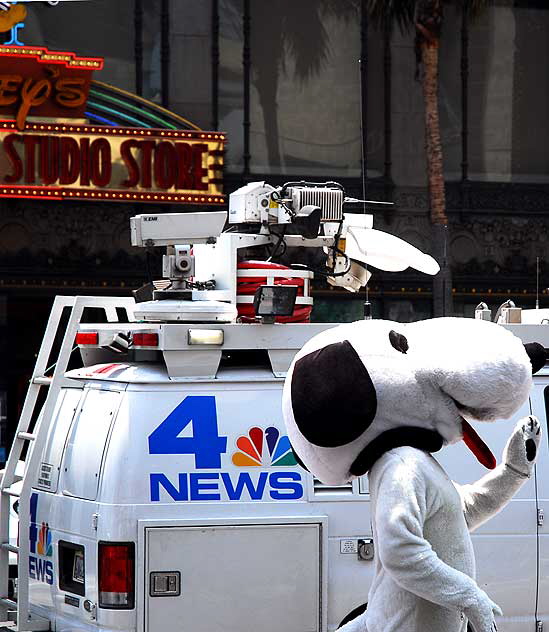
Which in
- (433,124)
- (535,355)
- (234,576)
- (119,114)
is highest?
(119,114)

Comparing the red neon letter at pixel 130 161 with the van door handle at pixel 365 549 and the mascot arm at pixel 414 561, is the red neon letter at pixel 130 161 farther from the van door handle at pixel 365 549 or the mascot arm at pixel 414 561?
the mascot arm at pixel 414 561

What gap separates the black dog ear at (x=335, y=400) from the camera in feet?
13.7

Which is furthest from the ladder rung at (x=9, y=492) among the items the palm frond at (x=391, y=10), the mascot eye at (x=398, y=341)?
the palm frond at (x=391, y=10)

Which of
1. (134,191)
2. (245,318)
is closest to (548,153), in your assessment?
(134,191)

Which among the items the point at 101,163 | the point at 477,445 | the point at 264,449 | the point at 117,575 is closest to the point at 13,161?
the point at 101,163

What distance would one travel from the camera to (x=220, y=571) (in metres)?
5.72

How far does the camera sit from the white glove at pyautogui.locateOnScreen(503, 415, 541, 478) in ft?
14.7

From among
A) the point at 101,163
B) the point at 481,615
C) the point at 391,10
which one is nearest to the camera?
the point at 481,615

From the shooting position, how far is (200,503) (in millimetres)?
5777

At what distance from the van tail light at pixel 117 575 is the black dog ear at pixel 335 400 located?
1696 mm

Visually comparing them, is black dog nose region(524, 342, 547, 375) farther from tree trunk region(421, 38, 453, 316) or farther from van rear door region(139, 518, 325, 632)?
tree trunk region(421, 38, 453, 316)

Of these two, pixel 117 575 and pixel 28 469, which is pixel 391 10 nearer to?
pixel 28 469

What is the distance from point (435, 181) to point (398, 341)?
1371 centimetres

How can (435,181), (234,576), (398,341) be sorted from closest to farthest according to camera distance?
(398,341) → (234,576) → (435,181)
